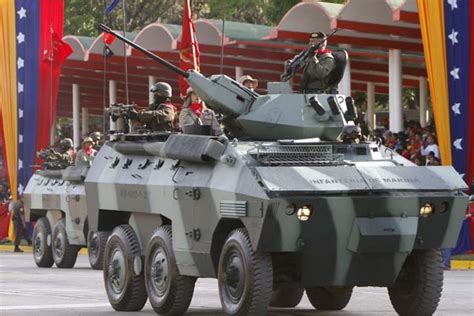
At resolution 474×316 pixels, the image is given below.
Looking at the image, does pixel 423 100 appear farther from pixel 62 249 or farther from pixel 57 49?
pixel 62 249

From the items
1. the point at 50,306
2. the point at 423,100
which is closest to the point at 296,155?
the point at 50,306

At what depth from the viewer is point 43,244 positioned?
25469 mm

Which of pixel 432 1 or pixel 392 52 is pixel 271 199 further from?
pixel 392 52

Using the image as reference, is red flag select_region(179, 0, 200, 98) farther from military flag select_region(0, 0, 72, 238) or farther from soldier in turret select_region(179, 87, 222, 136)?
soldier in turret select_region(179, 87, 222, 136)

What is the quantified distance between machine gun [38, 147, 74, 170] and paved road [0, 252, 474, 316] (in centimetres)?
368

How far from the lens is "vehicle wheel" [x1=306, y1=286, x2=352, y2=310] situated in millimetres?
15328

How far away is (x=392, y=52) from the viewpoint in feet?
111

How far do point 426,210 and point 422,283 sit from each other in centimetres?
71

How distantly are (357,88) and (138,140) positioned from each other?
114 ft

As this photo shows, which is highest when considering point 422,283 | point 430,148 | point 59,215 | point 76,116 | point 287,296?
point 422,283

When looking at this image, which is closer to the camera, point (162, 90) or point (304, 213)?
point (304, 213)

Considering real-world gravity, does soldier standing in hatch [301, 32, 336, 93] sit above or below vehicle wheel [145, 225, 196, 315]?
above

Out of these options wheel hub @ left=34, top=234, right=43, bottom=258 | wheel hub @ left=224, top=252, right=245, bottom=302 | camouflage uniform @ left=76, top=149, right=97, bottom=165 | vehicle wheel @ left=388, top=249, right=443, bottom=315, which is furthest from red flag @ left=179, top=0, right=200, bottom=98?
wheel hub @ left=224, top=252, right=245, bottom=302

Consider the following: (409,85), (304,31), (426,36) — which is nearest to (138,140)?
(426,36)
